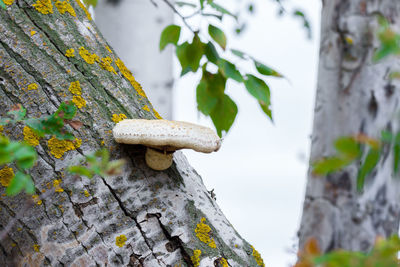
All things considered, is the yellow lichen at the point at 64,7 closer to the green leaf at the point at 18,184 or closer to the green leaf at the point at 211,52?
the green leaf at the point at 211,52

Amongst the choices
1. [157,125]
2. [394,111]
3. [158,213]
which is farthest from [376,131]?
[158,213]

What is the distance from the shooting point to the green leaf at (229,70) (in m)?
1.76

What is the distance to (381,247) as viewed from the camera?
63 centimetres

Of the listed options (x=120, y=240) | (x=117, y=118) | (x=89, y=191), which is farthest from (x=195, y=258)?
(x=117, y=118)

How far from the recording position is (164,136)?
1.26 meters

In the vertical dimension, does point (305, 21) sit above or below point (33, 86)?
below

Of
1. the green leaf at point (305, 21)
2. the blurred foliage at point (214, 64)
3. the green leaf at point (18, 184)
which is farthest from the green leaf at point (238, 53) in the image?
the green leaf at point (305, 21)

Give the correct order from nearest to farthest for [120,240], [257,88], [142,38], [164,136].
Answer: [164,136]
[120,240]
[257,88]
[142,38]

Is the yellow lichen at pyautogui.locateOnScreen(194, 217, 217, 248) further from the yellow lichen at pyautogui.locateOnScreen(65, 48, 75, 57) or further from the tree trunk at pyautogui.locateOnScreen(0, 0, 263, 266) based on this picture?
the yellow lichen at pyautogui.locateOnScreen(65, 48, 75, 57)

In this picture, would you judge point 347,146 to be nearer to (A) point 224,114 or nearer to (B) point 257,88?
(B) point 257,88

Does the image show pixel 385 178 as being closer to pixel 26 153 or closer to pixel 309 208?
pixel 309 208

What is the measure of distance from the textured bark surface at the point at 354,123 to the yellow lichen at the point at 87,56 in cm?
88

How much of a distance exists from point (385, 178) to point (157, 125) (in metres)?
0.63

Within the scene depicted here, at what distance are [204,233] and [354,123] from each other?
0.74 meters
